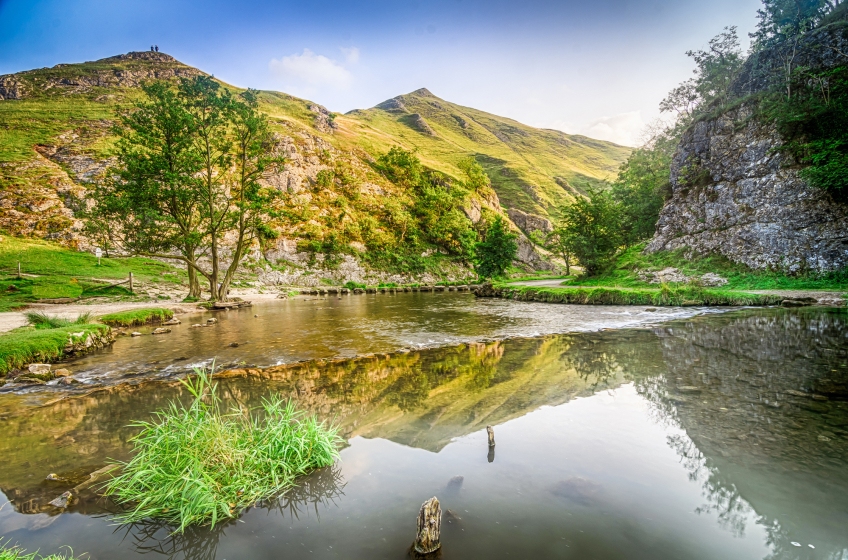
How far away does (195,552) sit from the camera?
4.19 m

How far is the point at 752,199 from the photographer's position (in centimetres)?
3678

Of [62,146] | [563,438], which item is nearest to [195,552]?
[563,438]

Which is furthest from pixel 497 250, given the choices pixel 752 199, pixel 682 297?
pixel 682 297

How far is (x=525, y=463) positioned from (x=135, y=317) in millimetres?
25227

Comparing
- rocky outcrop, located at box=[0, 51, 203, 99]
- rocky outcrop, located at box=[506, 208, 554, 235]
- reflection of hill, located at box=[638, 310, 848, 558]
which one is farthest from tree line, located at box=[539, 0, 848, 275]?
rocky outcrop, located at box=[0, 51, 203, 99]

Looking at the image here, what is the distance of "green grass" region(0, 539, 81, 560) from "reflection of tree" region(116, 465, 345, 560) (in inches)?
22.7

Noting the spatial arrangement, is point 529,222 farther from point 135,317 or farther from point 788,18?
point 135,317

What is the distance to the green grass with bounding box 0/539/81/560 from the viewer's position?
3.50 metres

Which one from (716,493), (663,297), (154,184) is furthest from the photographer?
(154,184)

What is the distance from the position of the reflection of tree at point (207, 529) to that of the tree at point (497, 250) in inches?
2401

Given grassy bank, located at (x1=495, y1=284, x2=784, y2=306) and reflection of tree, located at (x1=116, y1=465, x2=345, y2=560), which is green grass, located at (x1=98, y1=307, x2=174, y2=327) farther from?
grassy bank, located at (x1=495, y1=284, x2=784, y2=306)

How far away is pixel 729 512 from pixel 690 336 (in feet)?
46.9

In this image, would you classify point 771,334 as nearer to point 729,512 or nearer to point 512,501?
point 729,512

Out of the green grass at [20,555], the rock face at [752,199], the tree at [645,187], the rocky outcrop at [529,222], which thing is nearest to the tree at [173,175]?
the green grass at [20,555]
